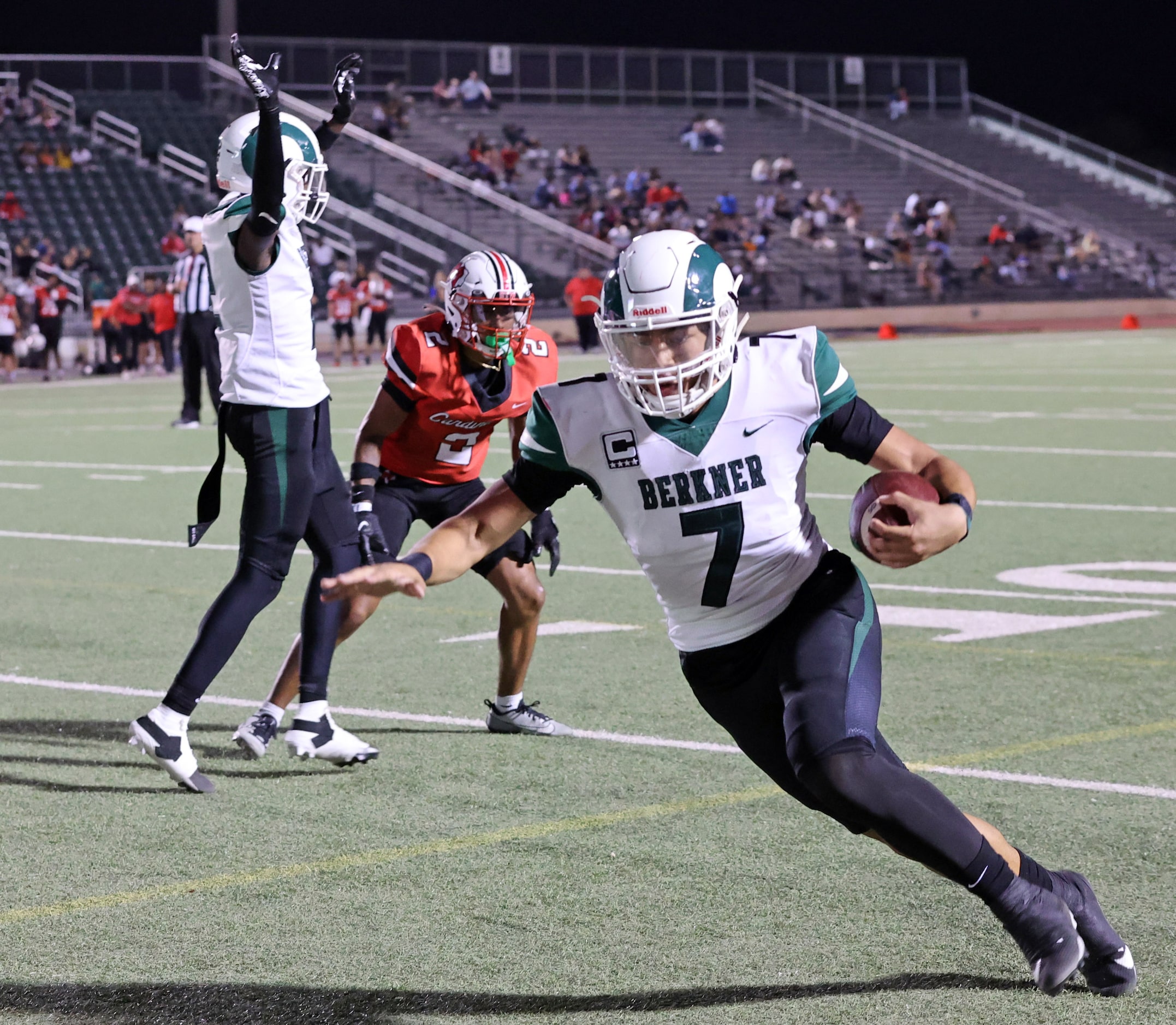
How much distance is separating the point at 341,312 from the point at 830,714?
→ 86.5 ft

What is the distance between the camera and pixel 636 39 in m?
49.9

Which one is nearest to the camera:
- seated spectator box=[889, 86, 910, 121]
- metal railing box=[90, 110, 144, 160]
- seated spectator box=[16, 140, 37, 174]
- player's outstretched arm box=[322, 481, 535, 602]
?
player's outstretched arm box=[322, 481, 535, 602]

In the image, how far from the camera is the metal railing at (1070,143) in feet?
157

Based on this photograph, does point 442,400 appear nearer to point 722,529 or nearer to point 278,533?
point 278,533

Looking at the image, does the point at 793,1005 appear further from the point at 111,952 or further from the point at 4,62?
the point at 4,62

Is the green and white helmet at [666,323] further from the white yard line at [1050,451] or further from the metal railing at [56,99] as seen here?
the metal railing at [56,99]

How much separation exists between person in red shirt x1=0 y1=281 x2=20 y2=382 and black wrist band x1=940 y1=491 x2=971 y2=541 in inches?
1000

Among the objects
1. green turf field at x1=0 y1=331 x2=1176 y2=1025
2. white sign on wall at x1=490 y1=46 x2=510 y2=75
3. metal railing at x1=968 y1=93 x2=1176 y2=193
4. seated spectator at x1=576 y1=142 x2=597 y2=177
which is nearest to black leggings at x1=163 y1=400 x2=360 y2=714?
green turf field at x1=0 y1=331 x2=1176 y2=1025

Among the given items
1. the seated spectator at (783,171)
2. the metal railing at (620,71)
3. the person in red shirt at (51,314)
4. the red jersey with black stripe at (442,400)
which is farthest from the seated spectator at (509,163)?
the red jersey with black stripe at (442,400)

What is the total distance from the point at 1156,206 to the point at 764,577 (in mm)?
46136

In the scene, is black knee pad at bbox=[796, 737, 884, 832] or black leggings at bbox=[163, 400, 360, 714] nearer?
black knee pad at bbox=[796, 737, 884, 832]

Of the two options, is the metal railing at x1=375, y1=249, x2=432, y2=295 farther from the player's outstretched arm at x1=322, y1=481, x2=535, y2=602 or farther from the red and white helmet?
the player's outstretched arm at x1=322, y1=481, x2=535, y2=602

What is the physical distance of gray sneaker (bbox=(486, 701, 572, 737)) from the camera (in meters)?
6.21

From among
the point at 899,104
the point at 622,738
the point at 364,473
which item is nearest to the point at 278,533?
the point at 364,473
